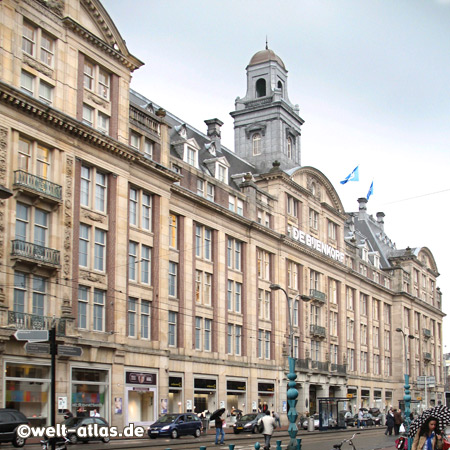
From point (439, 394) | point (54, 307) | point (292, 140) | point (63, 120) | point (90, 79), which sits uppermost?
point (292, 140)

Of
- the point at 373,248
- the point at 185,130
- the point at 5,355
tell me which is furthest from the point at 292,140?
the point at 5,355

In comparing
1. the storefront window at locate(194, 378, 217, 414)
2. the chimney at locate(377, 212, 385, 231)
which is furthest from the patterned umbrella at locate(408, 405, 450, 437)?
the chimney at locate(377, 212, 385, 231)

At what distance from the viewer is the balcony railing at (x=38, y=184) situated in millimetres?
38594

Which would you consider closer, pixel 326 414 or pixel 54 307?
pixel 54 307

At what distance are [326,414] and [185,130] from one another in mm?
23617

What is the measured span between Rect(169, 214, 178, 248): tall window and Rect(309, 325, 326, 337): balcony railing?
2372 centimetres

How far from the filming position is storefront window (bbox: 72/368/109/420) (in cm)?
4128

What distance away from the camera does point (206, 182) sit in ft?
190

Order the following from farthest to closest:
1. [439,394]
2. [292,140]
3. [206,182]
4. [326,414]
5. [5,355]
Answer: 1. [439,394]
2. [292,140]
3. [206,182]
4. [326,414]
5. [5,355]

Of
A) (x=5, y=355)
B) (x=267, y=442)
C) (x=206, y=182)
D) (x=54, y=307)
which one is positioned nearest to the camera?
(x=267, y=442)

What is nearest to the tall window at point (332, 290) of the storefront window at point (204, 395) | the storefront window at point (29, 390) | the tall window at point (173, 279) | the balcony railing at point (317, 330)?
the balcony railing at point (317, 330)

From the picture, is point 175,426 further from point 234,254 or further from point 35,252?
point 234,254

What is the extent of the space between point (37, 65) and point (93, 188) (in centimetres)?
754

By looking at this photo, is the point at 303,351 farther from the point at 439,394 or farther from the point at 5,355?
the point at 439,394
